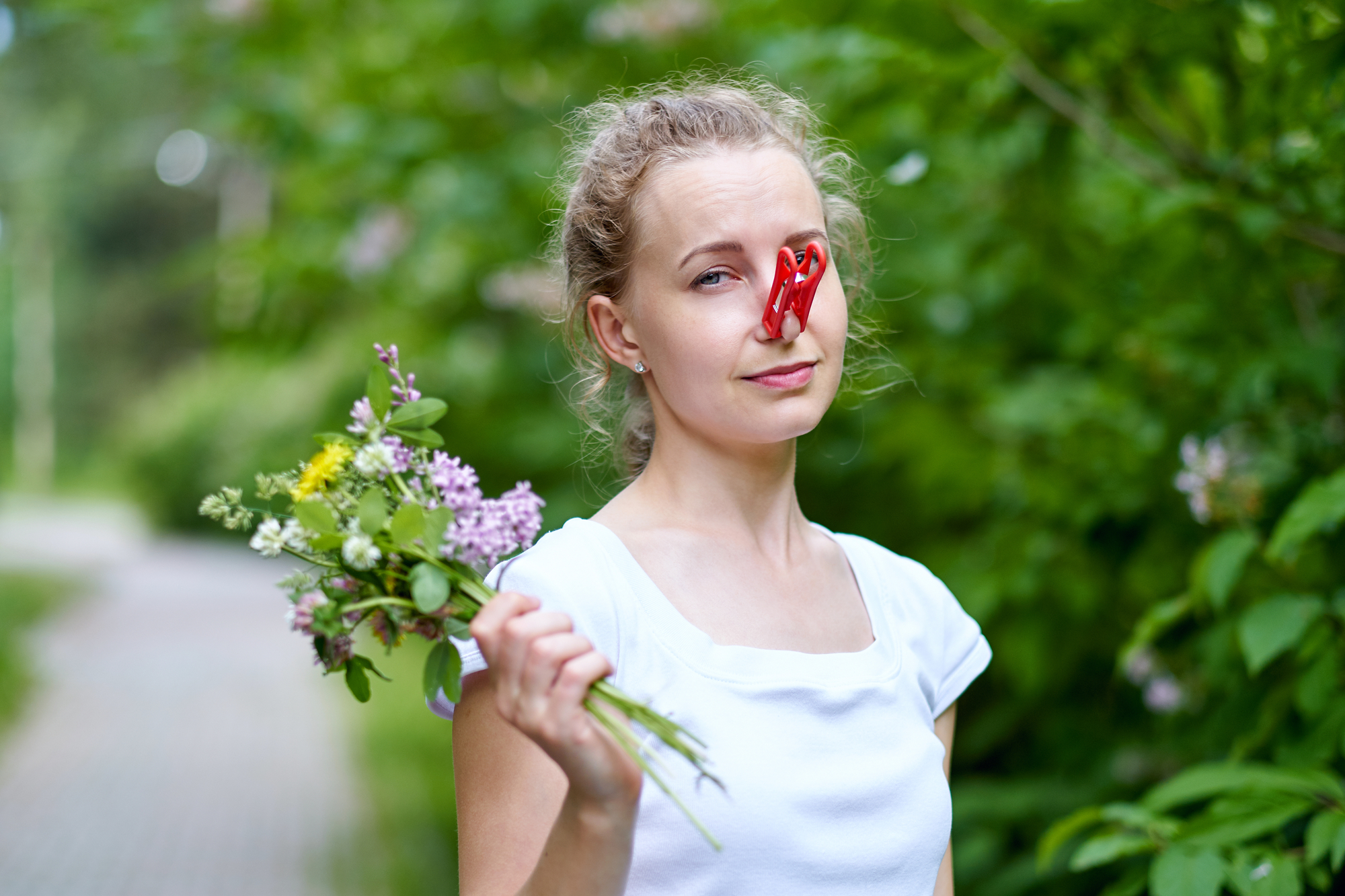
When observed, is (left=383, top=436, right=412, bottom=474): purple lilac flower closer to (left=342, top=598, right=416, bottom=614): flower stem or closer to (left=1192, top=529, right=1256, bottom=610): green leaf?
(left=342, top=598, right=416, bottom=614): flower stem

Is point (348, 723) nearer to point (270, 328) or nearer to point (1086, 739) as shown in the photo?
point (270, 328)

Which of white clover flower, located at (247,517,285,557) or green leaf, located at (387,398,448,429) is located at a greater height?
green leaf, located at (387,398,448,429)

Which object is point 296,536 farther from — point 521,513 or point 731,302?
point 731,302

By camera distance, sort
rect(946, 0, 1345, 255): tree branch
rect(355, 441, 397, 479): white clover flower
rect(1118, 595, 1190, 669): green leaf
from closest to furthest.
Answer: rect(355, 441, 397, 479): white clover flower
rect(1118, 595, 1190, 669): green leaf
rect(946, 0, 1345, 255): tree branch

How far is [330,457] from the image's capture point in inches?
48.3

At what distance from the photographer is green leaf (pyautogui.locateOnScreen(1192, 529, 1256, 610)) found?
6.64 ft

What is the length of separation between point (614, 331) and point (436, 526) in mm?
525

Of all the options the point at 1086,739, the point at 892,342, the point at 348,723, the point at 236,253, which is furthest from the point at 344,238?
the point at 348,723

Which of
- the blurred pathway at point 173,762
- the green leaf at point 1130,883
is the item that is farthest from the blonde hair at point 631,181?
the blurred pathway at point 173,762

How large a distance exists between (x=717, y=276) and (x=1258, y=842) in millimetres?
1339

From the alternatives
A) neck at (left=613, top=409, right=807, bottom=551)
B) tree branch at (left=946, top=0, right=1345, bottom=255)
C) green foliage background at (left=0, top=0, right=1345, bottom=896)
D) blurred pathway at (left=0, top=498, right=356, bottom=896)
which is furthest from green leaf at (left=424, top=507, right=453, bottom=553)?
blurred pathway at (left=0, top=498, right=356, bottom=896)

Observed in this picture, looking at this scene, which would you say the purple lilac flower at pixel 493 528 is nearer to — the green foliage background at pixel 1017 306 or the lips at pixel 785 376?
the lips at pixel 785 376

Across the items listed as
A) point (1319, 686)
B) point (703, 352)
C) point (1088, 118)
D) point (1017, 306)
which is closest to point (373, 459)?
point (703, 352)

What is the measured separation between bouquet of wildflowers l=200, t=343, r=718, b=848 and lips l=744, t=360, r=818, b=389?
1.17ft
